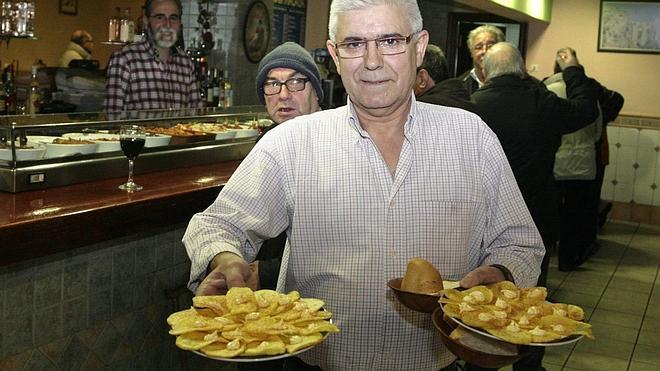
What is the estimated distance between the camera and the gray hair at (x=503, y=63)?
5.05 m

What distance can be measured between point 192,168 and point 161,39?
168 cm

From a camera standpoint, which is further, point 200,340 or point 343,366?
point 343,366

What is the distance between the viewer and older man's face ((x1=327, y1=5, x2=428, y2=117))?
2.00 metres

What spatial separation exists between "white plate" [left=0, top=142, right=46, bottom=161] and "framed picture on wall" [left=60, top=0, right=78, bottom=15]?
33.9ft

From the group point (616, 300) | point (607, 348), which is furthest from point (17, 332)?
point (616, 300)

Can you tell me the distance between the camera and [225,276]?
6.15ft

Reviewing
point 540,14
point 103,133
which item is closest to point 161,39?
point 103,133

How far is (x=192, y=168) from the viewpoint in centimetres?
426

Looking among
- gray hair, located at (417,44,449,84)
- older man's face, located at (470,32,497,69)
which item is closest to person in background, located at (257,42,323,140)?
gray hair, located at (417,44,449,84)

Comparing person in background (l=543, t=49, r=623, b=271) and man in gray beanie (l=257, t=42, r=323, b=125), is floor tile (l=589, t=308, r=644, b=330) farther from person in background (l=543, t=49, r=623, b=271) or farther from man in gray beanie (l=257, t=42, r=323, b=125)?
man in gray beanie (l=257, t=42, r=323, b=125)

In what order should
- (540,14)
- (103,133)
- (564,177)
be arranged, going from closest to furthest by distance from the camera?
(103,133), (564,177), (540,14)

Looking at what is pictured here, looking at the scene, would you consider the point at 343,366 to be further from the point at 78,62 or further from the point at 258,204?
the point at 78,62

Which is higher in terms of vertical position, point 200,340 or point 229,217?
point 229,217

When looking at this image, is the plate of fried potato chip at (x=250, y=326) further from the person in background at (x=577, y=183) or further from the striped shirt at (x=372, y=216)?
the person in background at (x=577, y=183)
